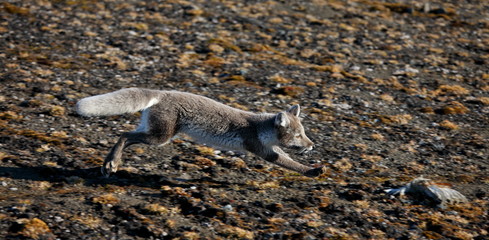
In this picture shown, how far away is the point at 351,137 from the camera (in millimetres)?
9320

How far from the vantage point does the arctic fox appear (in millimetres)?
7121

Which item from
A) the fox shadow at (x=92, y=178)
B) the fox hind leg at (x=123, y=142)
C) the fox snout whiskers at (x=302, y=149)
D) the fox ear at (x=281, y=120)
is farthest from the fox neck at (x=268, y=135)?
the fox hind leg at (x=123, y=142)

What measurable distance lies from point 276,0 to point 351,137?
7.32 meters

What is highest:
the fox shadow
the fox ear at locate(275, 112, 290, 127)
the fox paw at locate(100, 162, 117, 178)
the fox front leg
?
the fox ear at locate(275, 112, 290, 127)

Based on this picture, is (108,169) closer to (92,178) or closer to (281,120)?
(92,178)

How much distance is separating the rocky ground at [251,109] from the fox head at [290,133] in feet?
1.50

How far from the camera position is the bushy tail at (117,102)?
21.8ft

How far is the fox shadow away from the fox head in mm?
932

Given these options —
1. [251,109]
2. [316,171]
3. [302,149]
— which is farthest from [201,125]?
[251,109]

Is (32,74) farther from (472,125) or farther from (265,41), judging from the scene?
(472,125)

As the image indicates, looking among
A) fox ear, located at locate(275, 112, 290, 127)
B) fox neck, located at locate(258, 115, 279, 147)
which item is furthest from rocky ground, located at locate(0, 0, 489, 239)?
fox ear, located at locate(275, 112, 290, 127)

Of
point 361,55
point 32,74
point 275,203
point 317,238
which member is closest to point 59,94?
point 32,74

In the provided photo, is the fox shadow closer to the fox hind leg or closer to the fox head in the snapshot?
the fox hind leg

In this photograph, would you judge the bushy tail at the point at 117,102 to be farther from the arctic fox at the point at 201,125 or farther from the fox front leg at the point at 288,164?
the fox front leg at the point at 288,164
